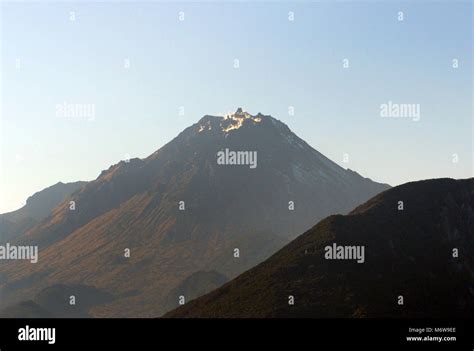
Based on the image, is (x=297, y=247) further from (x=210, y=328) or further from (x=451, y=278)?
(x=210, y=328)

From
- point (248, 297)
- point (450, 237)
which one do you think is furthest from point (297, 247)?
point (450, 237)

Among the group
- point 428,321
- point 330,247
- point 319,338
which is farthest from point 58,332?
point 330,247

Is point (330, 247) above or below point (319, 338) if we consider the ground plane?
above

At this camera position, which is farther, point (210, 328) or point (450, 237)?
point (450, 237)

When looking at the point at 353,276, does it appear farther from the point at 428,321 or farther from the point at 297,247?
the point at 428,321

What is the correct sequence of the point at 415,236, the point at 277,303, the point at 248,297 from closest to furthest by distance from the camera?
the point at 277,303
the point at 248,297
the point at 415,236

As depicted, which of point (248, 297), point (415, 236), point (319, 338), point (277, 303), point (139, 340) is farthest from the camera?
point (415, 236)
